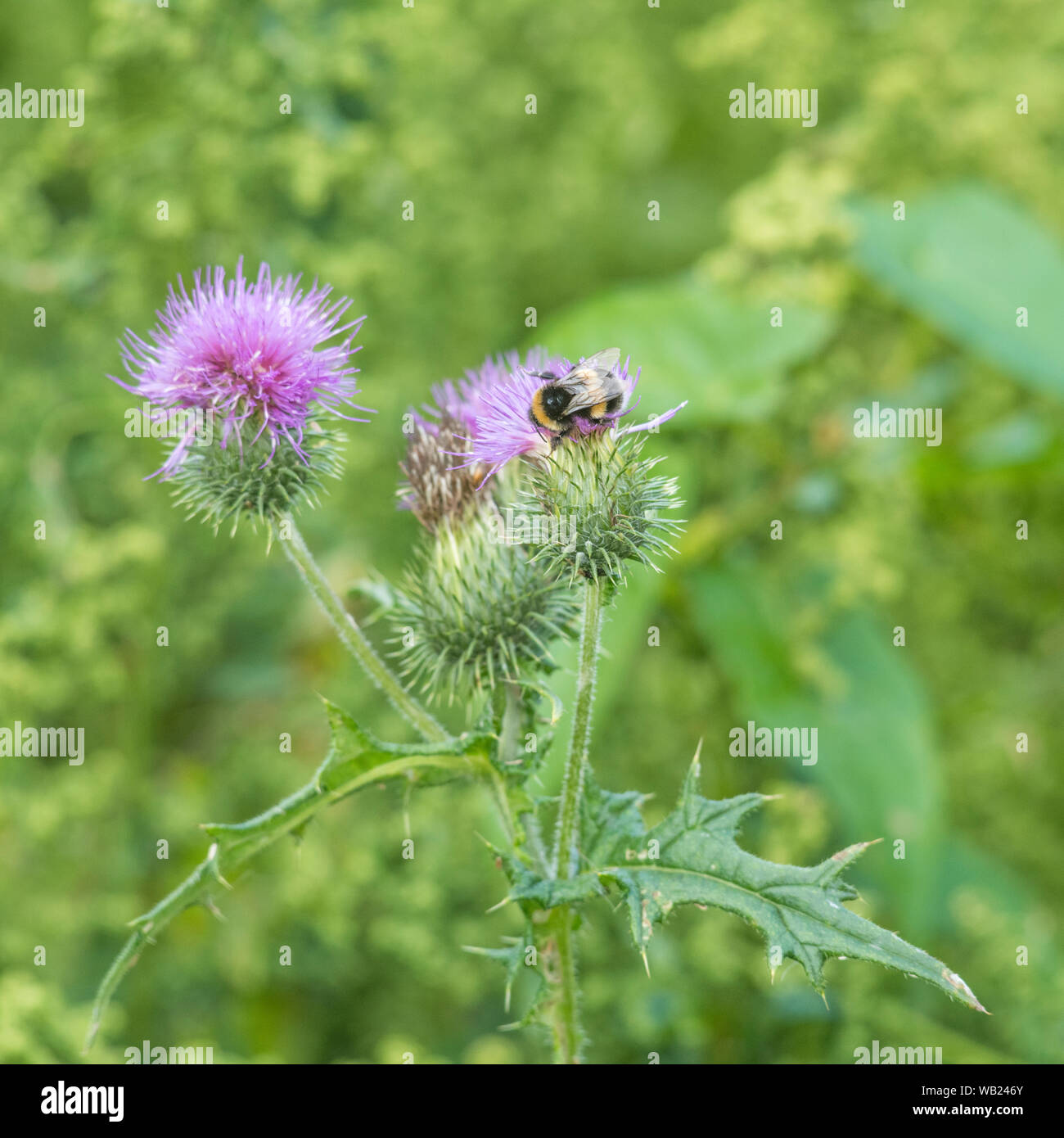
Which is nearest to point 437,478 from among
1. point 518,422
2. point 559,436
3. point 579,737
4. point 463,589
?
point 463,589

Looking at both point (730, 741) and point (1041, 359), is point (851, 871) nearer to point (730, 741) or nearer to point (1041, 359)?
point (730, 741)

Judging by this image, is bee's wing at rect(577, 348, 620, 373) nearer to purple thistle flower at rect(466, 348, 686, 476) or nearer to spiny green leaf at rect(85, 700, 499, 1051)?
purple thistle flower at rect(466, 348, 686, 476)

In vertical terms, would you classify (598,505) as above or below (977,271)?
below

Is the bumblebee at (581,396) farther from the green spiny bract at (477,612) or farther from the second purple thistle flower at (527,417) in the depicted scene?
the green spiny bract at (477,612)

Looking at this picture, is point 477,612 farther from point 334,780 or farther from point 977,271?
point 977,271

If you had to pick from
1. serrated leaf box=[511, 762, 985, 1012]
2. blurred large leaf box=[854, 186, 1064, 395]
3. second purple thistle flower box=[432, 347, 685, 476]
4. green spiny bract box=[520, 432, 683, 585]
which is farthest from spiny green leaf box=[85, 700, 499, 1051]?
blurred large leaf box=[854, 186, 1064, 395]
